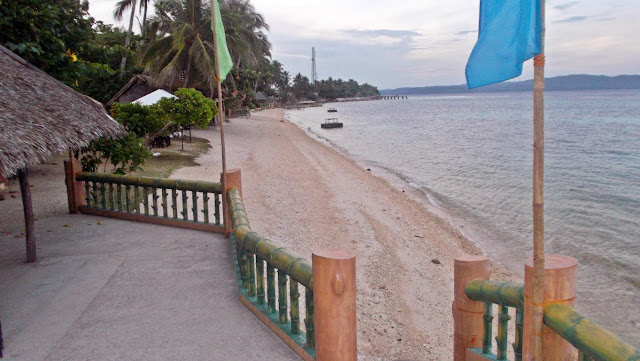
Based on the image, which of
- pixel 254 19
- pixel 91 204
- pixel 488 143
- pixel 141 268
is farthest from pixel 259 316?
pixel 254 19

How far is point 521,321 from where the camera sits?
311 cm

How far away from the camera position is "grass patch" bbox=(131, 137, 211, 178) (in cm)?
1656

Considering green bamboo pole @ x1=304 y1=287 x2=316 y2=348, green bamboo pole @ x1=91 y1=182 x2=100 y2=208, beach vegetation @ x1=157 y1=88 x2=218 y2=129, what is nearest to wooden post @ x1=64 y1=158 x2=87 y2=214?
green bamboo pole @ x1=91 y1=182 x2=100 y2=208

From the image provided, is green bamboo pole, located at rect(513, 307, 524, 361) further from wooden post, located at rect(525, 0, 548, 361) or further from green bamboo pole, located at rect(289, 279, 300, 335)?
green bamboo pole, located at rect(289, 279, 300, 335)

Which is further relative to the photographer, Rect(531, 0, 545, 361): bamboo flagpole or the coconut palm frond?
the coconut palm frond

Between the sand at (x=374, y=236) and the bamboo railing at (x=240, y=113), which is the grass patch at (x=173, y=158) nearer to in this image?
the sand at (x=374, y=236)

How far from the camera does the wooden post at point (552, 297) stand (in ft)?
8.79

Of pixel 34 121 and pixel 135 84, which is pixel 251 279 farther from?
pixel 135 84

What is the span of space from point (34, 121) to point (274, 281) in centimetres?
355

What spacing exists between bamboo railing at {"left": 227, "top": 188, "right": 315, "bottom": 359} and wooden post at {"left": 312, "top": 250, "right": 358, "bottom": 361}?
0.25 meters

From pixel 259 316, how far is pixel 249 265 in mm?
496

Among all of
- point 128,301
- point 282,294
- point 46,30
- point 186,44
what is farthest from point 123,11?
point 282,294

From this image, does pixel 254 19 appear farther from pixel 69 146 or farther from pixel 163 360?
pixel 163 360

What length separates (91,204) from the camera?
893 centimetres
